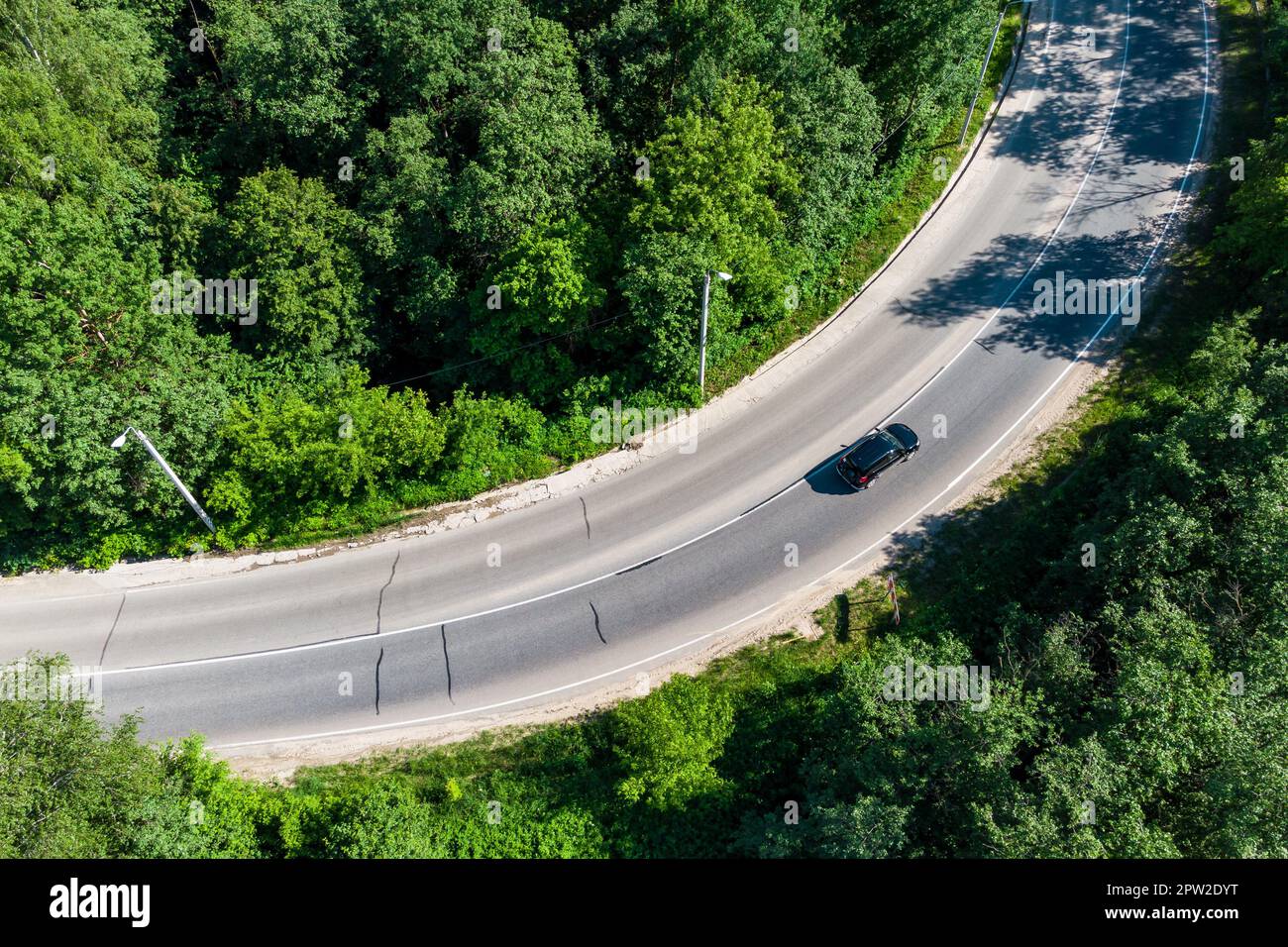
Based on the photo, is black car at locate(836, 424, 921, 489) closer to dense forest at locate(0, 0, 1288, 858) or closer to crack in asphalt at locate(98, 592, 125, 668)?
dense forest at locate(0, 0, 1288, 858)

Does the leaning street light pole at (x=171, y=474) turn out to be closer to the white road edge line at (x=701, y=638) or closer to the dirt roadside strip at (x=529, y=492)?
the dirt roadside strip at (x=529, y=492)

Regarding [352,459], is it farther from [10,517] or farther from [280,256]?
[10,517]

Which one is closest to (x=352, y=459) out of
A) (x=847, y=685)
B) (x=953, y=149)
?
(x=847, y=685)

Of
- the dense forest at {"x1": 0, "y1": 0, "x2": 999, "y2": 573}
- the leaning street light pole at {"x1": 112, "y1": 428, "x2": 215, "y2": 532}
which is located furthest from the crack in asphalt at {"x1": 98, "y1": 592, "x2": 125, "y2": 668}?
the leaning street light pole at {"x1": 112, "y1": 428, "x2": 215, "y2": 532}

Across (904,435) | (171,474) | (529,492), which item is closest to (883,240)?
(904,435)

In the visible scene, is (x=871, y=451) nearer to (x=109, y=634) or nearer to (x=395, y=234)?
(x=395, y=234)

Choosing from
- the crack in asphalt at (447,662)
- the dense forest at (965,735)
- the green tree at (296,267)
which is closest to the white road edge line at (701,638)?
the crack in asphalt at (447,662)

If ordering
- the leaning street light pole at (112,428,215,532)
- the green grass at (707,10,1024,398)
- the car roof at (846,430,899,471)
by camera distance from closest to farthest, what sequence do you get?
1. the leaning street light pole at (112,428,215,532)
2. the car roof at (846,430,899,471)
3. the green grass at (707,10,1024,398)
